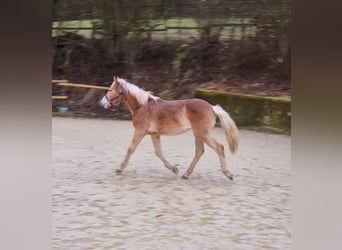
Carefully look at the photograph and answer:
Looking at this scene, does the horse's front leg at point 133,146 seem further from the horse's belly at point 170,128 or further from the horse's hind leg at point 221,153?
the horse's hind leg at point 221,153

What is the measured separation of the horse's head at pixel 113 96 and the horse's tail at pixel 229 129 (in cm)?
70

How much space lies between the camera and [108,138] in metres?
3.52

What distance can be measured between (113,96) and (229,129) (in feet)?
2.79

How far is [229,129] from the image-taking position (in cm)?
343

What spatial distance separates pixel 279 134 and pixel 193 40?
35.1 inches

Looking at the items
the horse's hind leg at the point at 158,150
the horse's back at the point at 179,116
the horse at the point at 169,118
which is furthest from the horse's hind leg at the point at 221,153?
the horse's hind leg at the point at 158,150

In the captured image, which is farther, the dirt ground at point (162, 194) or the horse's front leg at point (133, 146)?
the horse's front leg at point (133, 146)

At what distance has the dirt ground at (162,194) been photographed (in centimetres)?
335

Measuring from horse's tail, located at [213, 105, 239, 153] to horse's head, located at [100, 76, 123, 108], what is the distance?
2.29ft

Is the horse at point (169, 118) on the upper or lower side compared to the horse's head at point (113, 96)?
lower

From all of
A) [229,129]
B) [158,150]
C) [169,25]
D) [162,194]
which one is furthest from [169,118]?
[169,25]

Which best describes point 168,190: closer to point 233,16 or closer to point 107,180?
point 107,180

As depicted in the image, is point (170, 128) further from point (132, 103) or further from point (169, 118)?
point (132, 103)

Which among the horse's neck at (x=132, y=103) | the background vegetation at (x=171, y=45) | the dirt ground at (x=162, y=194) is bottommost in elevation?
the dirt ground at (x=162, y=194)
